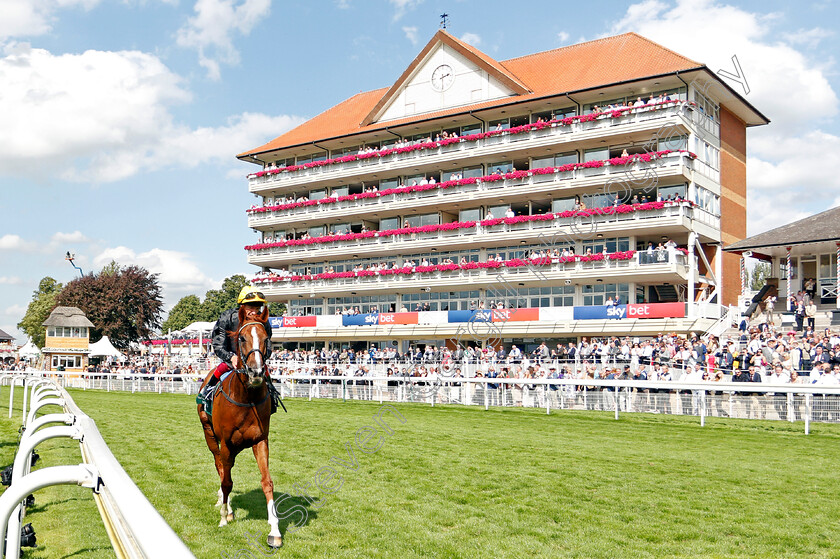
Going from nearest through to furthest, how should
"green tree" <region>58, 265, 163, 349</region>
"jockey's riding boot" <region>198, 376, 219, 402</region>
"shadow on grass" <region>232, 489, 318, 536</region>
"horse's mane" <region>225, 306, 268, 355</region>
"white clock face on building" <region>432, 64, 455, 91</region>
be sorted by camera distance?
"horse's mane" <region>225, 306, 268, 355</region> < "shadow on grass" <region>232, 489, 318, 536</region> < "jockey's riding boot" <region>198, 376, 219, 402</region> < "white clock face on building" <region>432, 64, 455, 91</region> < "green tree" <region>58, 265, 163, 349</region>

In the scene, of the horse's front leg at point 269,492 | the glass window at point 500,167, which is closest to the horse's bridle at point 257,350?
the horse's front leg at point 269,492

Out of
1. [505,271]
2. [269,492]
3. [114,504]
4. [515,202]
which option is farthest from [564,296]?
[114,504]

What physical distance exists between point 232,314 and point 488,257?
119 feet

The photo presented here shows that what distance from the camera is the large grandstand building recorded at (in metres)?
35.7

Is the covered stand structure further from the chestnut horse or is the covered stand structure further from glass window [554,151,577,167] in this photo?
the chestnut horse

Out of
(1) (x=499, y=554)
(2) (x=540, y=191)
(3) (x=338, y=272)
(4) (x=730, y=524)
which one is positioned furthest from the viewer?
(3) (x=338, y=272)

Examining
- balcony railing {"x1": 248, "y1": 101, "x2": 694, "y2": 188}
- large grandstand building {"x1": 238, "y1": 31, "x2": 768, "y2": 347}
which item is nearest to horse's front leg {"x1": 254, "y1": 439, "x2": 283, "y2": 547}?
large grandstand building {"x1": 238, "y1": 31, "x2": 768, "y2": 347}

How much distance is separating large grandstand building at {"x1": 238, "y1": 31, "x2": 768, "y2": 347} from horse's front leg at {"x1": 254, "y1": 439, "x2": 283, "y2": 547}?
27636 millimetres

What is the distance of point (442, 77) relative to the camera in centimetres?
4591

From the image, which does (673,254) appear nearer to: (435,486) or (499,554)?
(435,486)

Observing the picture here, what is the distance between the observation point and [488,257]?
42.6m

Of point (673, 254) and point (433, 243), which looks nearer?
point (673, 254)

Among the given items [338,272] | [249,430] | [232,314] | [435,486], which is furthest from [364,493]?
[338,272]

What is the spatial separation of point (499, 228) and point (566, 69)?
10054 millimetres
